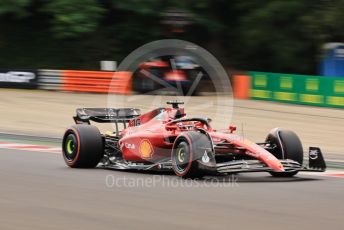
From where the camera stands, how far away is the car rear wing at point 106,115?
1253 centimetres

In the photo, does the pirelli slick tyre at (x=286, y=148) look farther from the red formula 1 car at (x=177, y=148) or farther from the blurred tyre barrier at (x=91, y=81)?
the blurred tyre barrier at (x=91, y=81)

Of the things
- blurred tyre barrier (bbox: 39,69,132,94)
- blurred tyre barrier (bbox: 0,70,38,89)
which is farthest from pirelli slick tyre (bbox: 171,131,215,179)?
blurred tyre barrier (bbox: 0,70,38,89)

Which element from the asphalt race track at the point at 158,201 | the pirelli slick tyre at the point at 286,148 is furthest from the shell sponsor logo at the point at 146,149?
the pirelli slick tyre at the point at 286,148

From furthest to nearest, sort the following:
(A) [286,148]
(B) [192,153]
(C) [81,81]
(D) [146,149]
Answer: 1. (C) [81,81]
2. (D) [146,149]
3. (A) [286,148]
4. (B) [192,153]

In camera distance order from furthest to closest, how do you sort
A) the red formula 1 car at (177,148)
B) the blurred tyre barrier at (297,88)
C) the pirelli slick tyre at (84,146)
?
the blurred tyre barrier at (297,88) → the pirelli slick tyre at (84,146) → the red formula 1 car at (177,148)

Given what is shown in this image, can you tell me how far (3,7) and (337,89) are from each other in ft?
53.3

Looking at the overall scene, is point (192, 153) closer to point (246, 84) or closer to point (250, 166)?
point (250, 166)

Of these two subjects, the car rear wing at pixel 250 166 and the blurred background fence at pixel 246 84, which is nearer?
the car rear wing at pixel 250 166

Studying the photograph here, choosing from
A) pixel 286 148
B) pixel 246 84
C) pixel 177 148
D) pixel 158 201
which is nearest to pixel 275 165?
pixel 286 148

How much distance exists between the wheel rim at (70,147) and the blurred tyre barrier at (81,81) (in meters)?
15.5

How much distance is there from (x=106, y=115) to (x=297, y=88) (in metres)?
14.5

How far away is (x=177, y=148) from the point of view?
1040 cm

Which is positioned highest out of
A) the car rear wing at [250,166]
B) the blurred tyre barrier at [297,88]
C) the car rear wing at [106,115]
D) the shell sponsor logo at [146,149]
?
the blurred tyre barrier at [297,88]

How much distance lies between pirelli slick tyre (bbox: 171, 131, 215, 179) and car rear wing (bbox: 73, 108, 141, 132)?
2366mm
